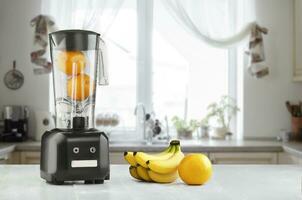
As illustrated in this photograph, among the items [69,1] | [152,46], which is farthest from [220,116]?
[69,1]

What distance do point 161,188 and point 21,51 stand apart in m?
3.11

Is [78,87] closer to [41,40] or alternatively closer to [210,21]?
[41,40]

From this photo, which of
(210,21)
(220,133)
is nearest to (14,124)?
(220,133)

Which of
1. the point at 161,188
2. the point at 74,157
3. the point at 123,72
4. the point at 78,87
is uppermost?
the point at 123,72

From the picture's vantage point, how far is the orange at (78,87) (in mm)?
2092

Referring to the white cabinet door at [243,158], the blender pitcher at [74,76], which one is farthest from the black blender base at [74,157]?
the white cabinet door at [243,158]

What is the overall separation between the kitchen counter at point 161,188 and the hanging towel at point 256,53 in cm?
243

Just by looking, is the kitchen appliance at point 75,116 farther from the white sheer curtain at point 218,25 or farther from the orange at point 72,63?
the white sheer curtain at point 218,25

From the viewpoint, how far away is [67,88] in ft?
6.91

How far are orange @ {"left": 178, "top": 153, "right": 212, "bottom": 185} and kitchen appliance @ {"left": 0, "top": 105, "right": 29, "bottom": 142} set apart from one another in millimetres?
2644

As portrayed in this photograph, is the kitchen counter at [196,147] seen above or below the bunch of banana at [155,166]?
below

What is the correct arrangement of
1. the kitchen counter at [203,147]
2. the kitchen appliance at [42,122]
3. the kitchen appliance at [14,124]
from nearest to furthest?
1. the kitchen counter at [203,147]
2. the kitchen appliance at [14,124]
3. the kitchen appliance at [42,122]

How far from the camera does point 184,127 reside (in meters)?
4.79

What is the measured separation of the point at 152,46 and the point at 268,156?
57.8 inches
